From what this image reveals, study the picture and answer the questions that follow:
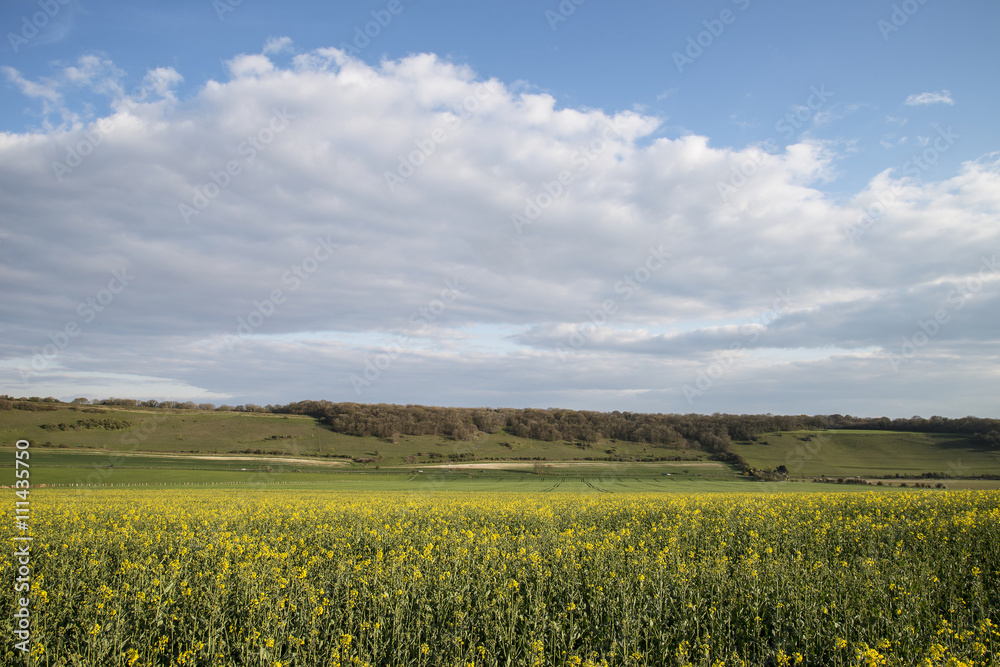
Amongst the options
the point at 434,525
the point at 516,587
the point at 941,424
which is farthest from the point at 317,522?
the point at 941,424

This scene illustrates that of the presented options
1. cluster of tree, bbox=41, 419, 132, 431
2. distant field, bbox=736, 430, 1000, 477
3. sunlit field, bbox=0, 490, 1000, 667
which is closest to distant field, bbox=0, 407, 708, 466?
cluster of tree, bbox=41, 419, 132, 431

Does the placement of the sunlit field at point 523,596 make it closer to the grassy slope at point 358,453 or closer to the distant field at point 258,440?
the grassy slope at point 358,453

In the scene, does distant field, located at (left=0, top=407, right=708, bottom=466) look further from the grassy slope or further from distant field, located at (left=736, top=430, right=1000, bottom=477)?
distant field, located at (left=736, top=430, right=1000, bottom=477)

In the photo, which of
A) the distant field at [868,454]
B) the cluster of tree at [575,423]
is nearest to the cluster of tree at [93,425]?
the cluster of tree at [575,423]

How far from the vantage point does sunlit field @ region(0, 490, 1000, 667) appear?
Result: 210 inches

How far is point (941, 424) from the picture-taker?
101938mm

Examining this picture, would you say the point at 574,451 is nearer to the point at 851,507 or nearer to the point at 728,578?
the point at 851,507

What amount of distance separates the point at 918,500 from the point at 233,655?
1677 centimetres

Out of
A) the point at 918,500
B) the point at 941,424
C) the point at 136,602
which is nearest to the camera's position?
the point at 136,602

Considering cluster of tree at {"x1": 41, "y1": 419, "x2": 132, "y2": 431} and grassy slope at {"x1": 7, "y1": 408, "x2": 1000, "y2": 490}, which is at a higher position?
cluster of tree at {"x1": 41, "y1": 419, "x2": 132, "y2": 431}

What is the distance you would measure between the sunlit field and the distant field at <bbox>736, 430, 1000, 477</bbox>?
78.1m

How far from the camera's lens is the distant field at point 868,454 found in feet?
246

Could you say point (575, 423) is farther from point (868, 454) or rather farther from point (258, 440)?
point (258, 440)

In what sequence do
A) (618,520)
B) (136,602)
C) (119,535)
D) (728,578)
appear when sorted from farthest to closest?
(618,520)
(119,535)
(728,578)
(136,602)
